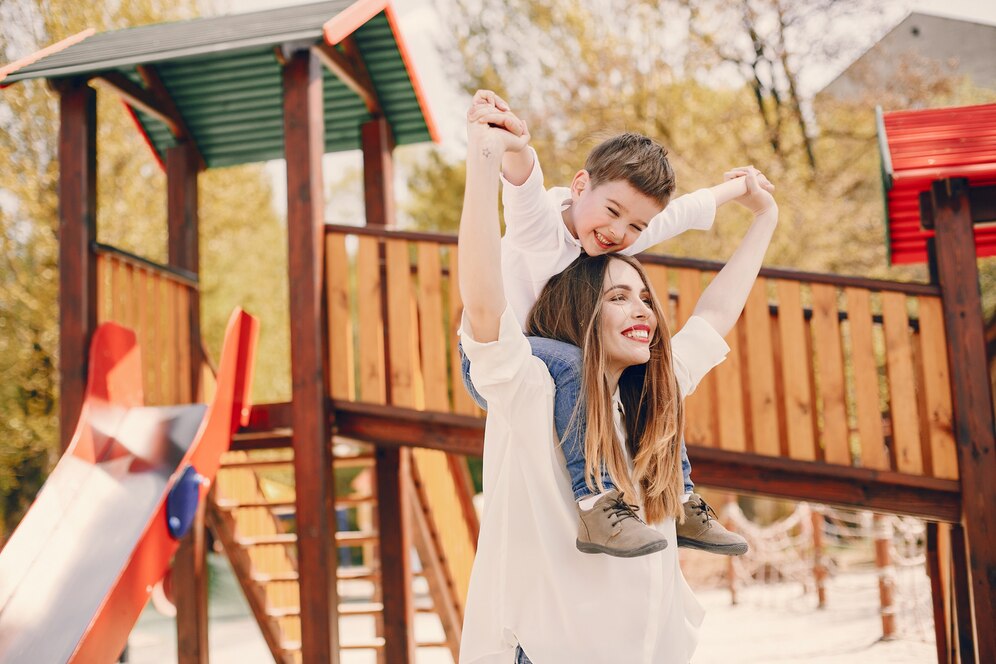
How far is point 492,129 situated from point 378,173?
19.0 ft

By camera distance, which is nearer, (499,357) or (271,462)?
(499,357)

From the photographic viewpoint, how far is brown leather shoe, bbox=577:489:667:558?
6.03ft

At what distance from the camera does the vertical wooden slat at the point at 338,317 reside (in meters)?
6.00

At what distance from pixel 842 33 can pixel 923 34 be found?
6.65 m

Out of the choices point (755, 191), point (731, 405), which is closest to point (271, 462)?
point (731, 405)

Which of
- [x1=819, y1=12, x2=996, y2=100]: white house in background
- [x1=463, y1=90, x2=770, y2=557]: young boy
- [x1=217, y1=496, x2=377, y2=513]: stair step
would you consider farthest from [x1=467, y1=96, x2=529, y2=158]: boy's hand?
[x1=819, y1=12, x2=996, y2=100]: white house in background

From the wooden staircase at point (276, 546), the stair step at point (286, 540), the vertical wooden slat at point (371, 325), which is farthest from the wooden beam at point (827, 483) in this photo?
the stair step at point (286, 540)

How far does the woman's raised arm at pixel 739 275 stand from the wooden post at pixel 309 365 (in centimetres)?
371

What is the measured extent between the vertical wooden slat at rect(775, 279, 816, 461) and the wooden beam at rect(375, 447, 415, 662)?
2691mm

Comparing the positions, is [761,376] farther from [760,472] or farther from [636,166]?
[636,166]

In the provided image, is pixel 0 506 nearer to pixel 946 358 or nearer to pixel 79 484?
pixel 79 484

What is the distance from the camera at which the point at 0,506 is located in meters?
16.4

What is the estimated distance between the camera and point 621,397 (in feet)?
7.42

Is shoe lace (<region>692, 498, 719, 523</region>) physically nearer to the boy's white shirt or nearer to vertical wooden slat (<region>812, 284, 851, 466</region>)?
the boy's white shirt
